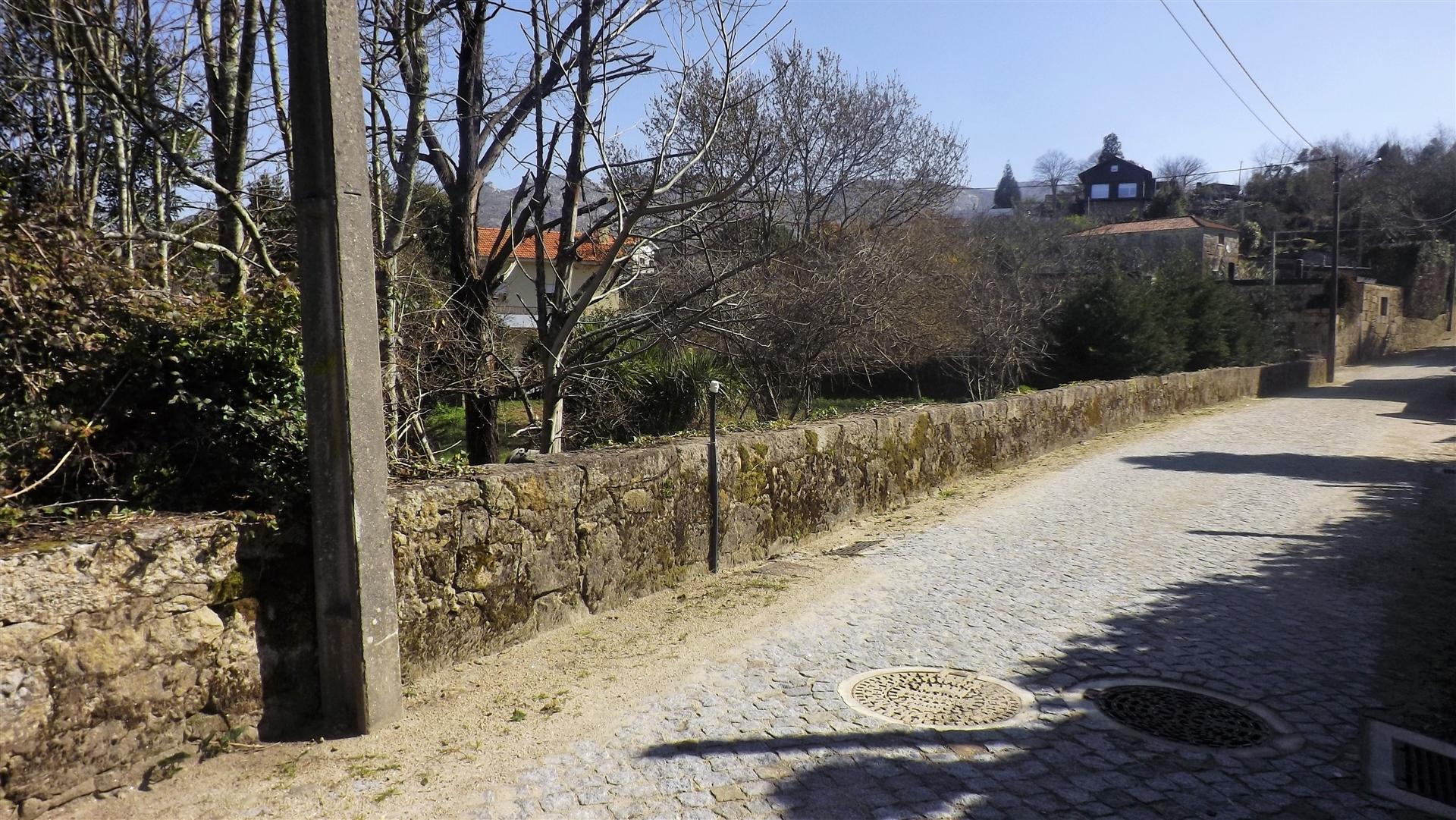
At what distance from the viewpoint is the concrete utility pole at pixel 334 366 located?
4.32 m

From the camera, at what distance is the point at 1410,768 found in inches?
165

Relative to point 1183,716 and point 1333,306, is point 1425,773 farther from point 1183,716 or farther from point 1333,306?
point 1333,306

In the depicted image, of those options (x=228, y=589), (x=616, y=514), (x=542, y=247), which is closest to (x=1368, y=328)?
(x=542, y=247)

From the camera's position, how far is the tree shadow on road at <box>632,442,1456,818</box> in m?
3.90

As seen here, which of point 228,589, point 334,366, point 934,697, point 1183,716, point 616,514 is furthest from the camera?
point 616,514

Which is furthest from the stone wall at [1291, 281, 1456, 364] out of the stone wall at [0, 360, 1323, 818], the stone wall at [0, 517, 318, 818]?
the stone wall at [0, 517, 318, 818]

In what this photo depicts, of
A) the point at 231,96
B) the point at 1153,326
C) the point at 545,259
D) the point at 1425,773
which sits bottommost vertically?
the point at 1425,773

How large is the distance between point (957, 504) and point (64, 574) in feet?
27.1

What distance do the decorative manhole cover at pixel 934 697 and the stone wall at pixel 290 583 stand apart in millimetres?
1893

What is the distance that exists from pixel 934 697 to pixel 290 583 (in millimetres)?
3083

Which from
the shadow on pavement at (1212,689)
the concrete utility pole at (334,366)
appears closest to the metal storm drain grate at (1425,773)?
the shadow on pavement at (1212,689)

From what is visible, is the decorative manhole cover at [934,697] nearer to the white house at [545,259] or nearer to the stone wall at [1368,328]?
the white house at [545,259]

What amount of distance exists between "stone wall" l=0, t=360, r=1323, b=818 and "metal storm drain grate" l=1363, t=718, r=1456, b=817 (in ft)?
13.4

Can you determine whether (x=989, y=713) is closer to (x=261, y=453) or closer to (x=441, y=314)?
(x=261, y=453)
